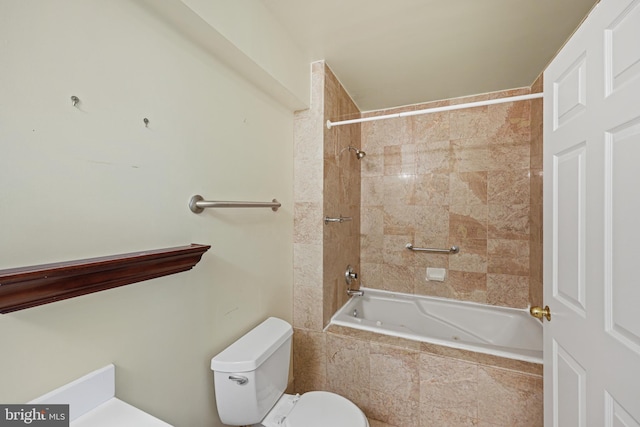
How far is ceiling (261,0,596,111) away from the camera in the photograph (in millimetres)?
1390

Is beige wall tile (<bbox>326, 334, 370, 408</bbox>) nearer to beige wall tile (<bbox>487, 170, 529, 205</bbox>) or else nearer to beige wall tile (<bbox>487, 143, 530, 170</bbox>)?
beige wall tile (<bbox>487, 170, 529, 205</bbox>)

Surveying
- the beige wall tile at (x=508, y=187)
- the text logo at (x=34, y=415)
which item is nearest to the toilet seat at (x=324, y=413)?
the text logo at (x=34, y=415)

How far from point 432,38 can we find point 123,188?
184 centimetres

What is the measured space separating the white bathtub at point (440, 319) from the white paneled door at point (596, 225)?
3.00 ft

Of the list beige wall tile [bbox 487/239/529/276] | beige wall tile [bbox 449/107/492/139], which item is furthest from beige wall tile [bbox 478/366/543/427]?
beige wall tile [bbox 449/107/492/139]

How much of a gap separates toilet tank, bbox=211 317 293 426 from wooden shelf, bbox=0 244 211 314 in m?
0.53

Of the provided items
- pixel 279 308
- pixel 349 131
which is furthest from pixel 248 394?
pixel 349 131

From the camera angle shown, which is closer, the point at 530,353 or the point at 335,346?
the point at 530,353

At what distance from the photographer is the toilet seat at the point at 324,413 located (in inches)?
48.6

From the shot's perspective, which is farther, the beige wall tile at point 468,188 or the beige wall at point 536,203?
the beige wall tile at point 468,188

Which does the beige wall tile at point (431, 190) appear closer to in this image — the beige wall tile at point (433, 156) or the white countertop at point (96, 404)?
the beige wall tile at point (433, 156)

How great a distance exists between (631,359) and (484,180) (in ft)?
6.26

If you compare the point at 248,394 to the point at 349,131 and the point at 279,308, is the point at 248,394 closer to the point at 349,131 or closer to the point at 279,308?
the point at 279,308

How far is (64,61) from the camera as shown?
754 mm
